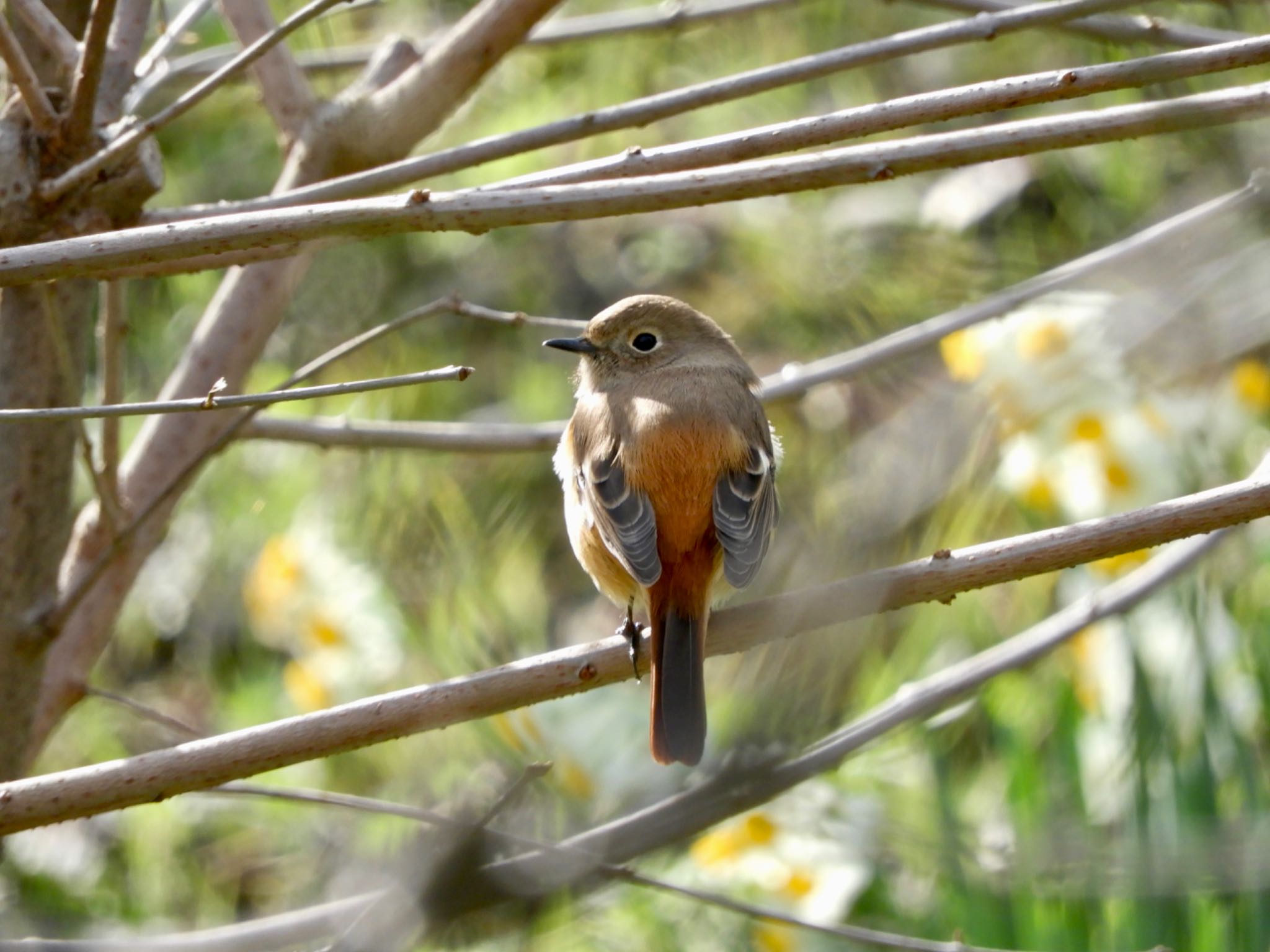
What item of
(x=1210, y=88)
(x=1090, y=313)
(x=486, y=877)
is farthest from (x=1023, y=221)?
(x=486, y=877)

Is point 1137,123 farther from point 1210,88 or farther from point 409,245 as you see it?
point 409,245

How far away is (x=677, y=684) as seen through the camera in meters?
3.01

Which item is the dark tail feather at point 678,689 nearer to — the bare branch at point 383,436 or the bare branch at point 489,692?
the bare branch at point 489,692

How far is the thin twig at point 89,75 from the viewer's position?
2344mm

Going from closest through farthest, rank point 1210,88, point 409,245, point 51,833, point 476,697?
1. point 476,697
2. point 1210,88
3. point 51,833
4. point 409,245

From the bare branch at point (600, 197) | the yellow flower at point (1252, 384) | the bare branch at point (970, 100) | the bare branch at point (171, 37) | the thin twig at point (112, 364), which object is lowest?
the bare branch at point (600, 197)

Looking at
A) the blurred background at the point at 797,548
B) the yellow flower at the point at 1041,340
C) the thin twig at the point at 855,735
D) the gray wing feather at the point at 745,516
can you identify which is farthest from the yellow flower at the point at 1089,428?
the gray wing feather at the point at 745,516

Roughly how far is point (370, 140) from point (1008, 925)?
2.13m

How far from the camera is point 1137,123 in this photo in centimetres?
207

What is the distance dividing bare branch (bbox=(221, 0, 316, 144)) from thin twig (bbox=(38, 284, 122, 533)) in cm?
70

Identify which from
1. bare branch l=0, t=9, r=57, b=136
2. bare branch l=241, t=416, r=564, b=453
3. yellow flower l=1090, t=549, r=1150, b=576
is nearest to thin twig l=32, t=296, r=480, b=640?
bare branch l=241, t=416, r=564, b=453

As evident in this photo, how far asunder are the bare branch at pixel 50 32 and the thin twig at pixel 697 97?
1.41 feet

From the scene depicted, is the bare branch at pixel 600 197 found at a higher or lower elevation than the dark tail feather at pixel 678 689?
higher

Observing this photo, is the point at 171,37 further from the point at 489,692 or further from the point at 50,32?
the point at 489,692
